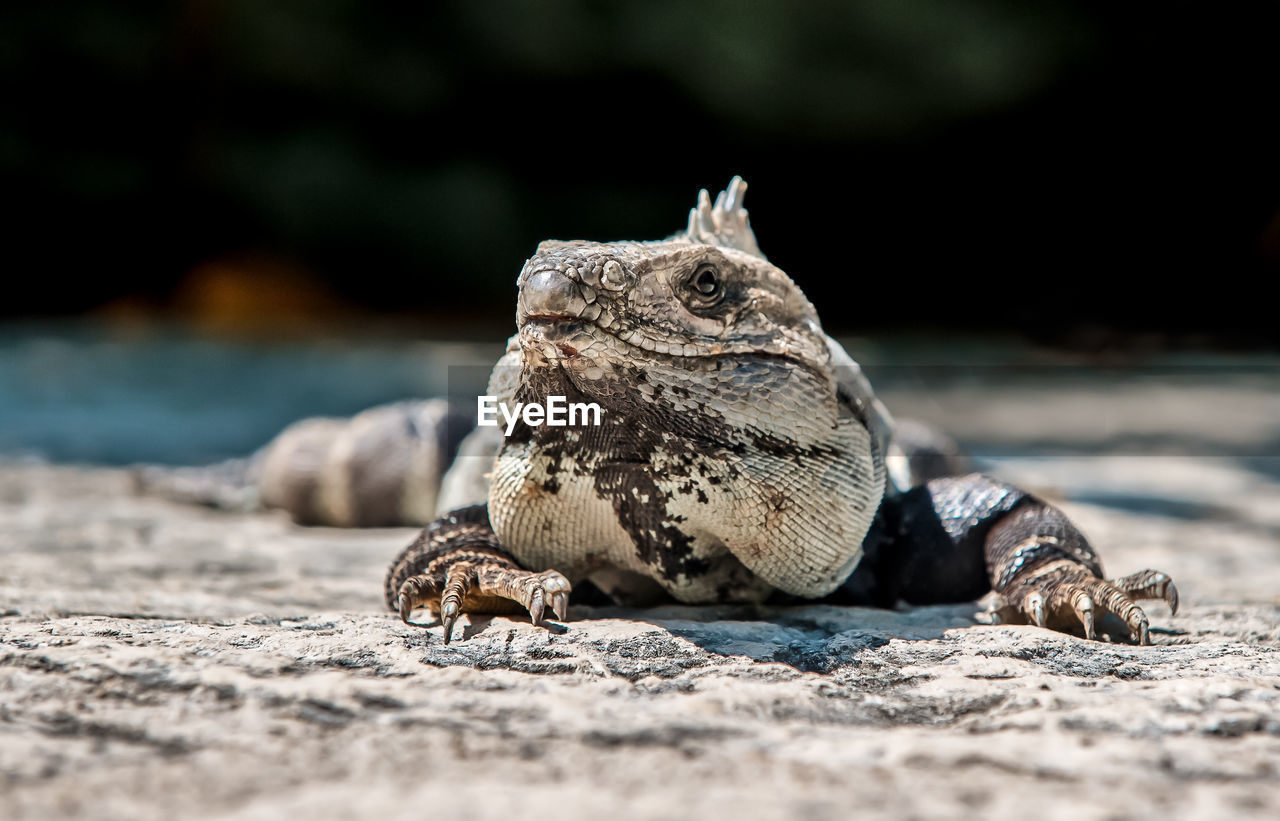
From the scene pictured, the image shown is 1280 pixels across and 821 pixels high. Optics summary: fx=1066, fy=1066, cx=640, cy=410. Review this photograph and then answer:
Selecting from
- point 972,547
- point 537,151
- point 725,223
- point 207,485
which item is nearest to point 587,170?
point 537,151

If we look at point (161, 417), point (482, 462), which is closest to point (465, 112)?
point (161, 417)

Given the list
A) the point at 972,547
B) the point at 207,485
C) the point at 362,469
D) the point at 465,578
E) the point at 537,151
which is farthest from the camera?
the point at 537,151

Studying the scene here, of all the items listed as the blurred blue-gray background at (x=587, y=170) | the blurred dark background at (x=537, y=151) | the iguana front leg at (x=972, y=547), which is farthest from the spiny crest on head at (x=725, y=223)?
the blurred dark background at (x=537, y=151)

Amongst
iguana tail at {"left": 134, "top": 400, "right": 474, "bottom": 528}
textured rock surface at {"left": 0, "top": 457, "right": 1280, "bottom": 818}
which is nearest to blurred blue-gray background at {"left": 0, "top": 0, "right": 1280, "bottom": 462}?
iguana tail at {"left": 134, "top": 400, "right": 474, "bottom": 528}

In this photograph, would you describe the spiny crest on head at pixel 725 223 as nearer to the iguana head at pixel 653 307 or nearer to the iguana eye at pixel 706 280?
the iguana head at pixel 653 307

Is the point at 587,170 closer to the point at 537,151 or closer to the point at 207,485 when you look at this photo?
the point at 537,151

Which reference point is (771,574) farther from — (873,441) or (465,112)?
(465,112)
